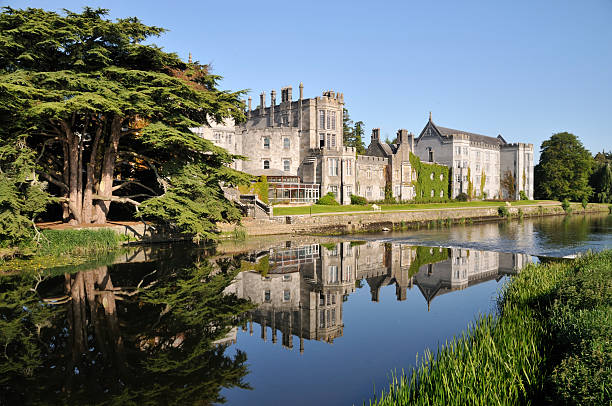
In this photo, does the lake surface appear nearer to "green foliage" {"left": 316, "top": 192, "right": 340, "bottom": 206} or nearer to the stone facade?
"green foliage" {"left": 316, "top": 192, "right": 340, "bottom": 206}

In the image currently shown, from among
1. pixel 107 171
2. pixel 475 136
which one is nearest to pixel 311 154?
pixel 107 171

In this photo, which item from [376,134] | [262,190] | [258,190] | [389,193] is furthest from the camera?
[376,134]

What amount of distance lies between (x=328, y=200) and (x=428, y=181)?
1730 cm

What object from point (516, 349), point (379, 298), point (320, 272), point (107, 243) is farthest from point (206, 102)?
point (516, 349)

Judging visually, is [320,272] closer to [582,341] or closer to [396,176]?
[582,341]

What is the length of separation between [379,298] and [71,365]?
8.17m

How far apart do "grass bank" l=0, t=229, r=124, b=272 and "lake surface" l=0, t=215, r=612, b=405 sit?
4.10 ft

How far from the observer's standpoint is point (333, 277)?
15.4m

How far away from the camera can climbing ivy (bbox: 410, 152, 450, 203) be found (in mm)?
50297

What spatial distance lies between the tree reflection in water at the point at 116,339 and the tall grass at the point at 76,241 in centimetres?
357

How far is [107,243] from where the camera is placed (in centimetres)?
1958

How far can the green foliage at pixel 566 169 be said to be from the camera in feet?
194

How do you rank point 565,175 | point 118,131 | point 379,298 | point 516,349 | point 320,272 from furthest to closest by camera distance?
point 565,175 < point 118,131 < point 320,272 < point 379,298 < point 516,349

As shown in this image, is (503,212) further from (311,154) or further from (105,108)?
(105,108)
